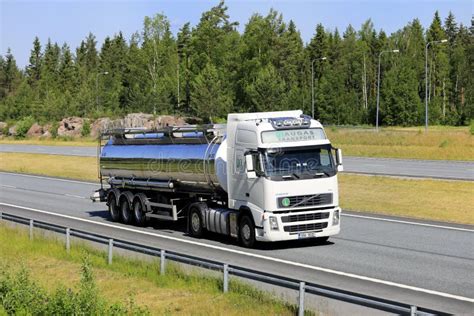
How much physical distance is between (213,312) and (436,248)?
8492mm

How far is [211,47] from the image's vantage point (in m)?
113

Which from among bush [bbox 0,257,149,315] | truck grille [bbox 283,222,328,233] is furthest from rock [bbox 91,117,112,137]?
bush [bbox 0,257,149,315]

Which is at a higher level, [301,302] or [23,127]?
[23,127]

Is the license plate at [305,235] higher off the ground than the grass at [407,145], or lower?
lower

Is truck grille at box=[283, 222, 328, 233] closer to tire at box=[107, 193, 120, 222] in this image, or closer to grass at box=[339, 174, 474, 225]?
grass at box=[339, 174, 474, 225]

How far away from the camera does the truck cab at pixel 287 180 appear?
1931 cm

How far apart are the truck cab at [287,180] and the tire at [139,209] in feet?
19.4

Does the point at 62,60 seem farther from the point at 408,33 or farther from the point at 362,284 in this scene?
the point at 362,284

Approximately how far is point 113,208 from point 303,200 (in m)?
10.0

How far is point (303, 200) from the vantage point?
63.7 ft

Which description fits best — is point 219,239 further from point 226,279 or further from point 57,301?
point 57,301

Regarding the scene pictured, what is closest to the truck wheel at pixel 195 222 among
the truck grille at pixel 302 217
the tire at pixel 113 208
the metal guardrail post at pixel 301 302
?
the truck grille at pixel 302 217

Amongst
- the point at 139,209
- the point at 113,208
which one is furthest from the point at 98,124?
the point at 139,209

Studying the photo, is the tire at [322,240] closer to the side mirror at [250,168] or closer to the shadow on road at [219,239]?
the shadow on road at [219,239]
